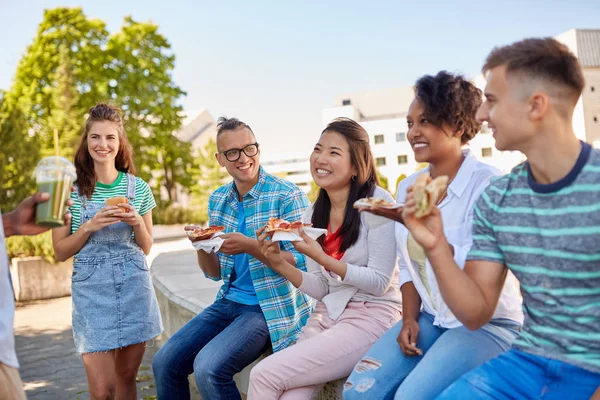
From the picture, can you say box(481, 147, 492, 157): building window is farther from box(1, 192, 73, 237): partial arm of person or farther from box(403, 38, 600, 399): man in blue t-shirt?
box(1, 192, 73, 237): partial arm of person

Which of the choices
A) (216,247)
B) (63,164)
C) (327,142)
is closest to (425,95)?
(327,142)

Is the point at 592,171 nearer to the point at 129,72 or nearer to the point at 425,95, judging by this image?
the point at 425,95

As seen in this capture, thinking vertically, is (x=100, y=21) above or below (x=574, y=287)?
above

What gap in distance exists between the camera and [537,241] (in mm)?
2039

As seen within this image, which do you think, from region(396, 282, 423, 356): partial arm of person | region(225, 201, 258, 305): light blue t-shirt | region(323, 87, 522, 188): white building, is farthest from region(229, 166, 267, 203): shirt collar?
region(323, 87, 522, 188): white building

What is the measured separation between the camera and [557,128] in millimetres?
2055

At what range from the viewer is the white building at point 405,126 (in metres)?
75.6

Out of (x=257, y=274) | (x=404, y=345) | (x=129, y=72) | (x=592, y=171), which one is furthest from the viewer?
(x=129, y=72)

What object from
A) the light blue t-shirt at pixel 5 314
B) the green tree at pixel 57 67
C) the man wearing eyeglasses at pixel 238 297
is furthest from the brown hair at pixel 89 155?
the green tree at pixel 57 67

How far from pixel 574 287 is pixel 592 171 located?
1.30ft

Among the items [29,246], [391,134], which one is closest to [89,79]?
[29,246]

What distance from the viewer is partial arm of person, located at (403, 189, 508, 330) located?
2029mm

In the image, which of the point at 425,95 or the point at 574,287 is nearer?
the point at 574,287

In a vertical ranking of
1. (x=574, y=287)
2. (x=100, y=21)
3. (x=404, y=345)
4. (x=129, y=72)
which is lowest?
(x=404, y=345)
